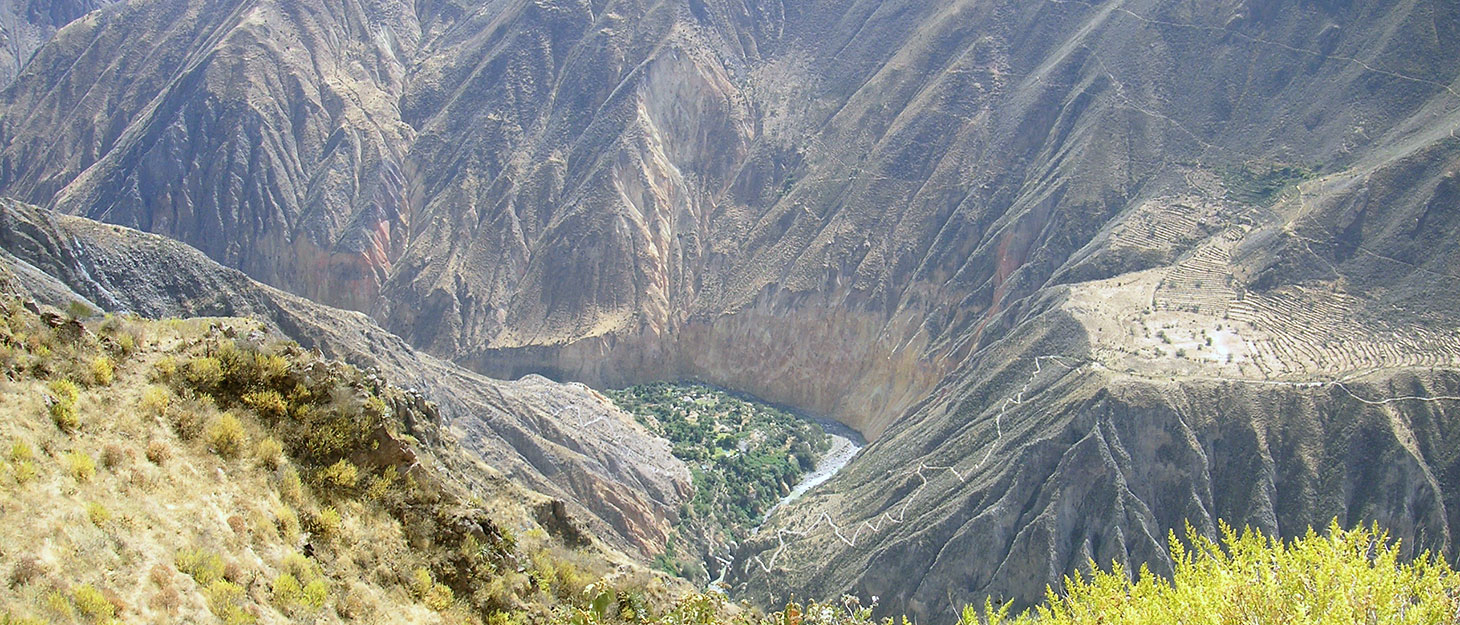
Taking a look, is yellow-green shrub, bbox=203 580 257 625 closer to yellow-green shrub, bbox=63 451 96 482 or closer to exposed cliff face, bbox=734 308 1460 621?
yellow-green shrub, bbox=63 451 96 482

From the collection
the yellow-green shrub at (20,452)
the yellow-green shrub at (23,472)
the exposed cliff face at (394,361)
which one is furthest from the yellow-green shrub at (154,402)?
the exposed cliff face at (394,361)

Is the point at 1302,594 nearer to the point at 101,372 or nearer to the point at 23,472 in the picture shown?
the point at 23,472

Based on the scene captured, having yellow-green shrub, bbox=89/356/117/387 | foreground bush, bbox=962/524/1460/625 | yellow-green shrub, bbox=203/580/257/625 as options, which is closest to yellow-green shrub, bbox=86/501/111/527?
yellow-green shrub, bbox=203/580/257/625

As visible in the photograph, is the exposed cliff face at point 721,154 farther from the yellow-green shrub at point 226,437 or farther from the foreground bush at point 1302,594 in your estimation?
the yellow-green shrub at point 226,437

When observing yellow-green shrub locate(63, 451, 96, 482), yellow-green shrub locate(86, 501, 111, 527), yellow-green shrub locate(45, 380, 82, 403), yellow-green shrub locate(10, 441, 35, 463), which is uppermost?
yellow-green shrub locate(45, 380, 82, 403)

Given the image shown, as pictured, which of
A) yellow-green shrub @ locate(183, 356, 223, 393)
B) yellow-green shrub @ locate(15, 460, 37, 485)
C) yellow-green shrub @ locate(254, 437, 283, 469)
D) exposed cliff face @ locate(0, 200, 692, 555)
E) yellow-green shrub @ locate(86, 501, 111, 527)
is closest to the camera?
yellow-green shrub @ locate(15, 460, 37, 485)

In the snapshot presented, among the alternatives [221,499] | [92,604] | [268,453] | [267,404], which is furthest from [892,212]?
[92,604]

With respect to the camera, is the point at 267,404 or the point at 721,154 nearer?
the point at 267,404
